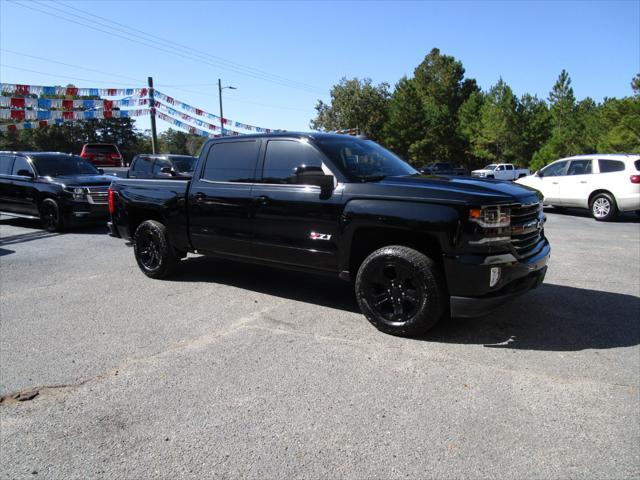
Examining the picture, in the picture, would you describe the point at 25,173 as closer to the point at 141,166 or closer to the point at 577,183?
the point at 141,166

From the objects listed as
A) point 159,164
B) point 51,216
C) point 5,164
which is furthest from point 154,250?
point 5,164

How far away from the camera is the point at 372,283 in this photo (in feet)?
14.2

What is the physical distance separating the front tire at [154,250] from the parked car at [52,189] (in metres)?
4.97

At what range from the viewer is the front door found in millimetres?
4613

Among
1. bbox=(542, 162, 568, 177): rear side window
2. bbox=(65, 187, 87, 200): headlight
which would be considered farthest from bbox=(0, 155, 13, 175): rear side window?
bbox=(542, 162, 568, 177): rear side window

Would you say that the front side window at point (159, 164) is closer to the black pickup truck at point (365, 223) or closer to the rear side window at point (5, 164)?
the rear side window at point (5, 164)

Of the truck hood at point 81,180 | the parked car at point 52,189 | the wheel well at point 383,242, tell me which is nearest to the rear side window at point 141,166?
the parked car at point 52,189

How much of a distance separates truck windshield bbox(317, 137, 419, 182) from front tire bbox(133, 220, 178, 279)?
2599mm

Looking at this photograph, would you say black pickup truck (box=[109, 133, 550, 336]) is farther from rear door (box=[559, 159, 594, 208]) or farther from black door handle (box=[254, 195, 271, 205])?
rear door (box=[559, 159, 594, 208])

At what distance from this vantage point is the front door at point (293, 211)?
15.1 ft

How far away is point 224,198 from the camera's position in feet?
17.8

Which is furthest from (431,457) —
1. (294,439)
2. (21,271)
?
(21,271)

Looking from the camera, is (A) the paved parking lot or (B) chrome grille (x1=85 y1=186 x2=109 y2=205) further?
(B) chrome grille (x1=85 y1=186 x2=109 y2=205)

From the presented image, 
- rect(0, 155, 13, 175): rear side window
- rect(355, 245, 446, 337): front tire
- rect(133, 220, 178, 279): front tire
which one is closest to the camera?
rect(355, 245, 446, 337): front tire
